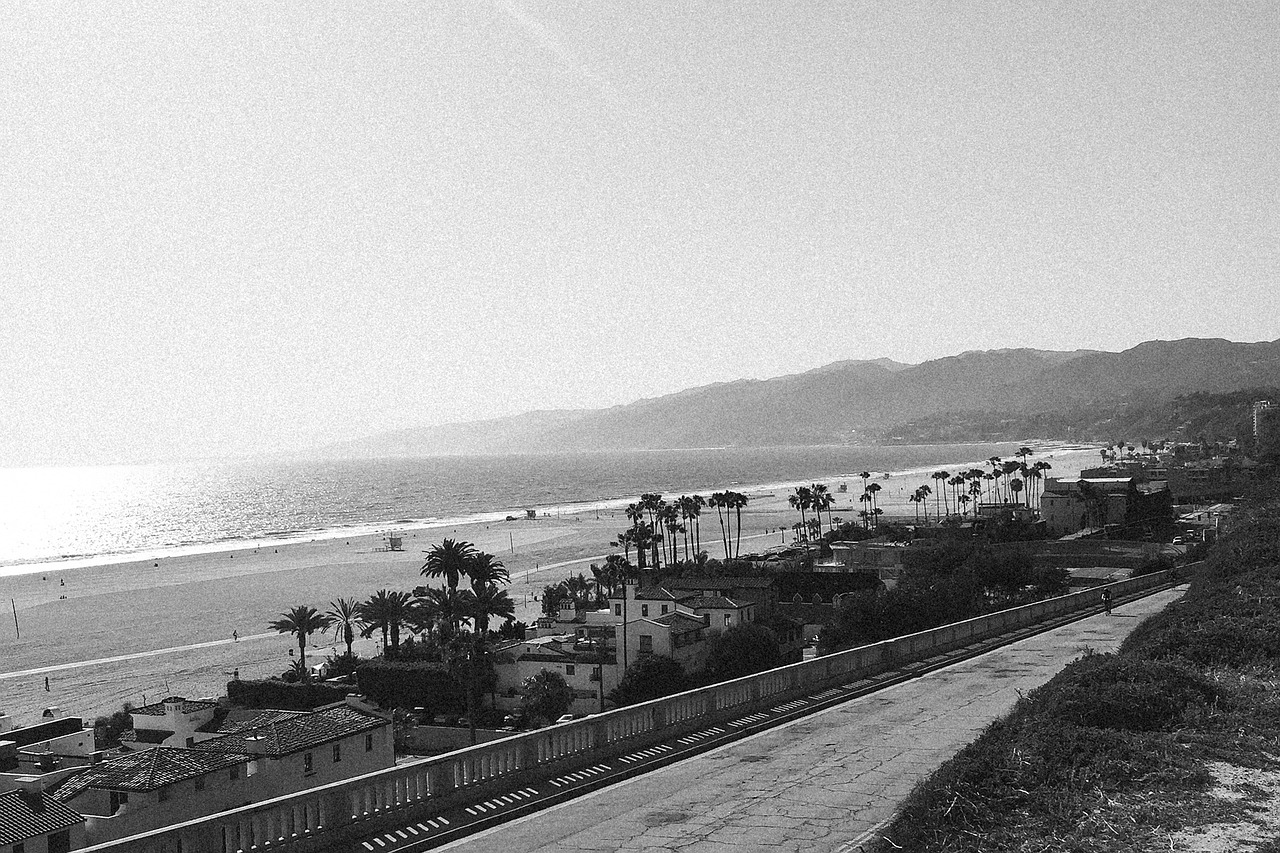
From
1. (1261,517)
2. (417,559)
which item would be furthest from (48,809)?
(417,559)

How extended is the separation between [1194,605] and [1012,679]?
4.07 meters

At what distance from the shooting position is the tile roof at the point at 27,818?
1943 cm

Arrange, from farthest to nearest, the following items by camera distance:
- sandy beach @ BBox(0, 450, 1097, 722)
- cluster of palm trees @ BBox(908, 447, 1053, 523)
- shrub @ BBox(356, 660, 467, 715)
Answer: cluster of palm trees @ BBox(908, 447, 1053, 523) → sandy beach @ BBox(0, 450, 1097, 722) → shrub @ BBox(356, 660, 467, 715)

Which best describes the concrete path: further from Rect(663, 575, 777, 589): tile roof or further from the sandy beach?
the sandy beach

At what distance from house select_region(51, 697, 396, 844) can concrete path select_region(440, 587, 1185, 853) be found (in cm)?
1424

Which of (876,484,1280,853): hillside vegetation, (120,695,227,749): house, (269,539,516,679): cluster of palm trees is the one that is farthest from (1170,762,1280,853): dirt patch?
(269,539,516,679): cluster of palm trees

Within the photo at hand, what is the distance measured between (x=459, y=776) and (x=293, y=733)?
634 inches

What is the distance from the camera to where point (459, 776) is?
11.3 meters

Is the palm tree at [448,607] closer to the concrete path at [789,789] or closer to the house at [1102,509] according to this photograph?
the concrete path at [789,789]

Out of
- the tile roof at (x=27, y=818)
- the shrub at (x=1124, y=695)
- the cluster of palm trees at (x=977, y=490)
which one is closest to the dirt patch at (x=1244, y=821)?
the shrub at (x=1124, y=695)

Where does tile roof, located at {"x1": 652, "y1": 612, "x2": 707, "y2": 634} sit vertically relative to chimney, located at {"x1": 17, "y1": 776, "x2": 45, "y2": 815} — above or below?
below

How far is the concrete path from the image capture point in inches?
403

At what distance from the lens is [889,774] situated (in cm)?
1264

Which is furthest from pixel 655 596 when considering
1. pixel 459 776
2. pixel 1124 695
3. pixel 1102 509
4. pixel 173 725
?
pixel 1102 509
